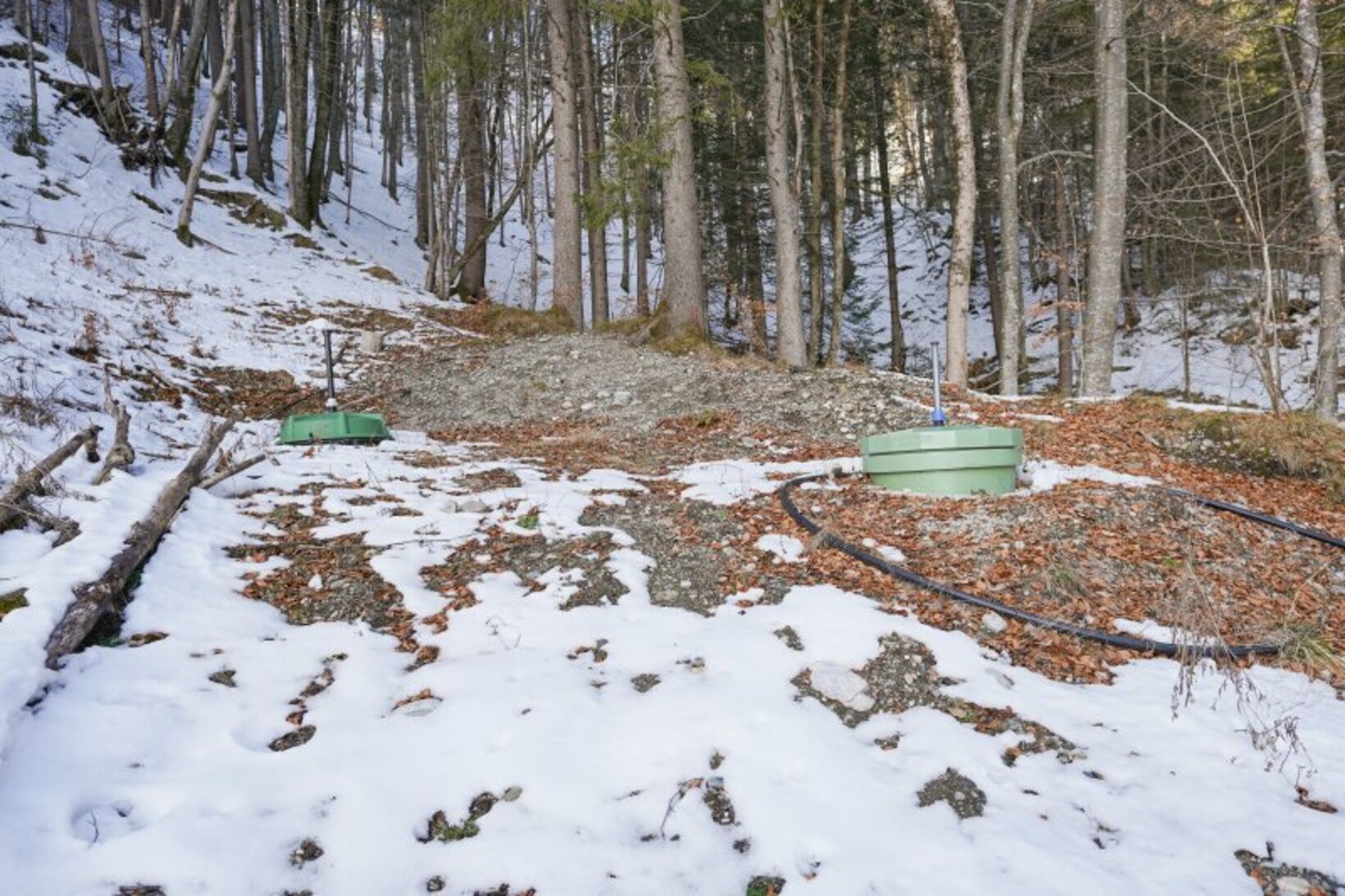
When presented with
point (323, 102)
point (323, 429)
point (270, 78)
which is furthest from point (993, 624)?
point (270, 78)

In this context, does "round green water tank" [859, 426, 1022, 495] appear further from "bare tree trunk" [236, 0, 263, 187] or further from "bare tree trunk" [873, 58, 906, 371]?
"bare tree trunk" [236, 0, 263, 187]

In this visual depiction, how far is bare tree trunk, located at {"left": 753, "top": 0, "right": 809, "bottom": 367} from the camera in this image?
10.3 metres

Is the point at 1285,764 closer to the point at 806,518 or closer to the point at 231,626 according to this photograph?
the point at 806,518

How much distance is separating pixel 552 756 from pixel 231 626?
1625mm

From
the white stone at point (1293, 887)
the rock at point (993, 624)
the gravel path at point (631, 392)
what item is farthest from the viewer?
the gravel path at point (631, 392)

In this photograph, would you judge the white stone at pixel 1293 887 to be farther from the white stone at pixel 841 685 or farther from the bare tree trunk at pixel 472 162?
the bare tree trunk at pixel 472 162

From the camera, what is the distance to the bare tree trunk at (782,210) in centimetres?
1030

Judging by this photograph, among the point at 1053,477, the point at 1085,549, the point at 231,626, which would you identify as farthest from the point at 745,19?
the point at 231,626

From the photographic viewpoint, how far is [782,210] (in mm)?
10352

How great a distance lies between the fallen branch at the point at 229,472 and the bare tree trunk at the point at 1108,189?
8214 mm

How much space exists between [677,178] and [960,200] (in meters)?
3.89

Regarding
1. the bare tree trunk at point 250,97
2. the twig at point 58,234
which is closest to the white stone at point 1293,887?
the twig at point 58,234

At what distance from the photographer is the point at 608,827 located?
2.00 m

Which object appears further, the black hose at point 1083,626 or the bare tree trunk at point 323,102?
the bare tree trunk at point 323,102
